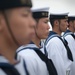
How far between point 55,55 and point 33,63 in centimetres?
71

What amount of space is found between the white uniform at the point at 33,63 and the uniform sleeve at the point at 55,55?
1.80ft

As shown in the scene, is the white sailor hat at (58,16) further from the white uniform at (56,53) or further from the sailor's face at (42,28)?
the sailor's face at (42,28)

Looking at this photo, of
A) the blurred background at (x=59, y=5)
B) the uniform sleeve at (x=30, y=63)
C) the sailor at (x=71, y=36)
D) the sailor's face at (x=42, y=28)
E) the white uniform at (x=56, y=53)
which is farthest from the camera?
the blurred background at (x=59, y=5)

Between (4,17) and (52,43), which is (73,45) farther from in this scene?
(4,17)

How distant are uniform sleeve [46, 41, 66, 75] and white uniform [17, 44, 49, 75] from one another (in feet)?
1.80

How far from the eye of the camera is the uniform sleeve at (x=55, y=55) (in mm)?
2291

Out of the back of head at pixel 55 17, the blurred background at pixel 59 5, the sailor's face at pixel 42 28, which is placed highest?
the sailor's face at pixel 42 28

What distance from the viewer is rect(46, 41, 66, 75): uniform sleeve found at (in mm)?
2291

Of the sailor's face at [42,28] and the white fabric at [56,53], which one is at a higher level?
the sailor's face at [42,28]

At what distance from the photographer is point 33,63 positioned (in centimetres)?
166

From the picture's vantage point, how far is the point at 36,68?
1.66 m

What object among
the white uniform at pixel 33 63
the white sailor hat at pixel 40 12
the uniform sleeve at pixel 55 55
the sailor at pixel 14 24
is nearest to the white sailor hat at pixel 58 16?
the uniform sleeve at pixel 55 55

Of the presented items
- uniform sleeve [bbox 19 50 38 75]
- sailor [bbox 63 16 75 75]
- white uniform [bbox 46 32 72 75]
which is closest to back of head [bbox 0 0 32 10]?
uniform sleeve [bbox 19 50 38 75]

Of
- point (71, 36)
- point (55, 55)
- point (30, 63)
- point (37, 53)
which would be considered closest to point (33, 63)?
point (30, 63)
